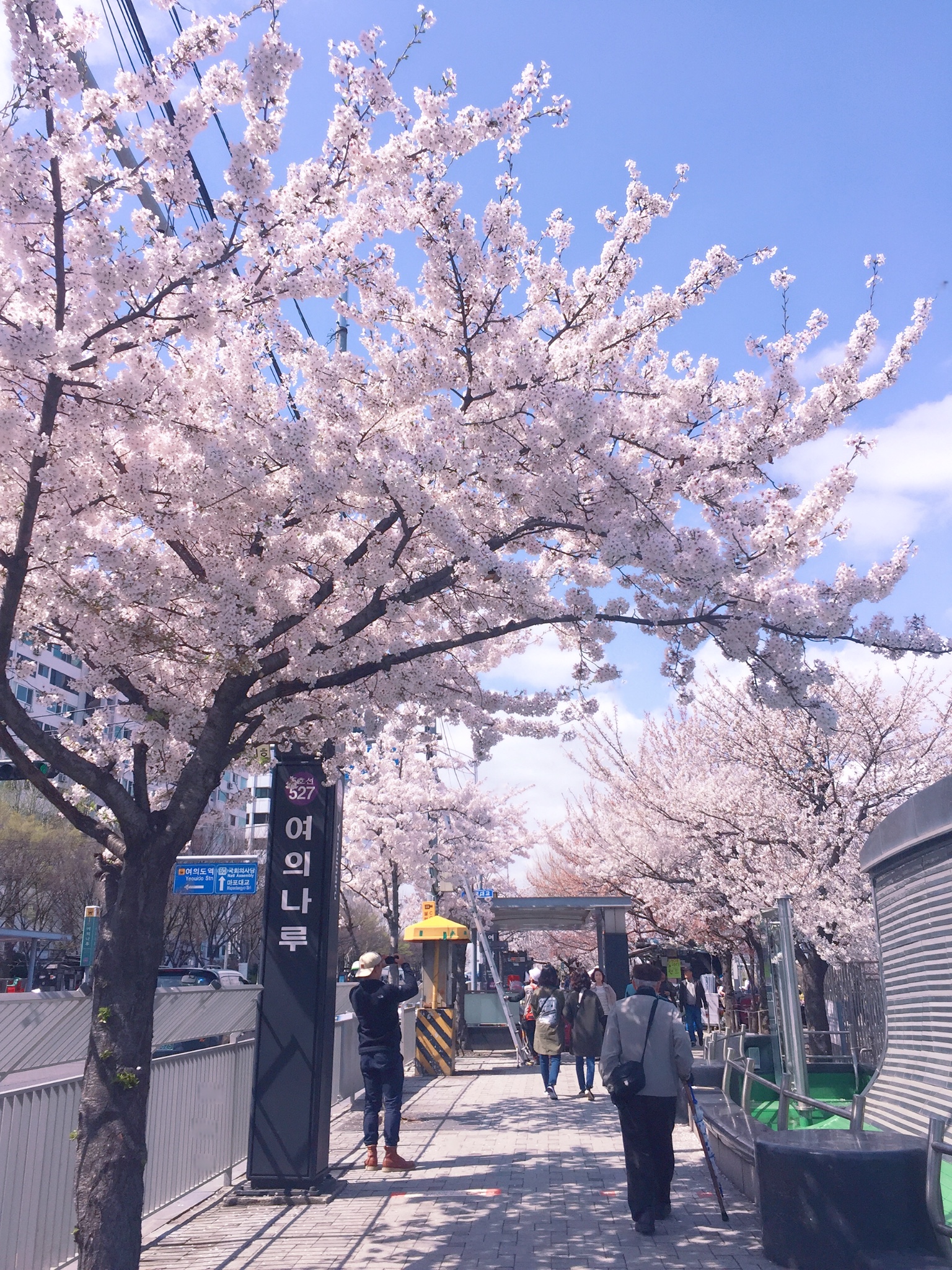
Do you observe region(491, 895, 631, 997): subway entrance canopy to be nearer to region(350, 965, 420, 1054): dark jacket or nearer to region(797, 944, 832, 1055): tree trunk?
region(797, 944, 832, 1055): tree trunk

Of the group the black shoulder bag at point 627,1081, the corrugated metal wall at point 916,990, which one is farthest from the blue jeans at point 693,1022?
the corrugated metal wall at point 916,990

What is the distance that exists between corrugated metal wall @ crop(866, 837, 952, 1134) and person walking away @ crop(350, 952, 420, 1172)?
446 cm

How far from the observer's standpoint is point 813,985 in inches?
698

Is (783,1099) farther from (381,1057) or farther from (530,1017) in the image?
(530,1017)

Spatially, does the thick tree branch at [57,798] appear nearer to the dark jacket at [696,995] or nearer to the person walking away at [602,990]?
the person walking away at [602,990]

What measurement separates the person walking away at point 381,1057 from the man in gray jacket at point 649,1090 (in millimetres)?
2700

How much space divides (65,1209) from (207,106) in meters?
6.66

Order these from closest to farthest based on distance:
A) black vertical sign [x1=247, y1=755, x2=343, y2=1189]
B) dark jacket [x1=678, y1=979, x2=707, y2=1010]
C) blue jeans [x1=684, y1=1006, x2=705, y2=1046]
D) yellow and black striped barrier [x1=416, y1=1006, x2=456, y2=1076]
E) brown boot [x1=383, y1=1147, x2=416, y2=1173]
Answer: black vertical sign [x1=247, y1=755, x2=343, y2=1189] < brown boot [x1=383, y1=1147, x2=416, y2=1173] < yellow and black striped barrier [x1=416, y1=1006, x2=456, y2=1076] < blue jeans [x1=684, y1=1006, x2=705, y2=1046] < dark jacket [x1=678, y1=979, x2=707, y2=1010]

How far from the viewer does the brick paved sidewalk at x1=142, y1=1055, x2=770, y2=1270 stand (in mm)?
6504

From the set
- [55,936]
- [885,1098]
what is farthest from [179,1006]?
[55,936]

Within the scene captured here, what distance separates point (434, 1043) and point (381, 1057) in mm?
9815

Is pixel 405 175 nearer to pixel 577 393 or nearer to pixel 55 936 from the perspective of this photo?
pixel 577 393

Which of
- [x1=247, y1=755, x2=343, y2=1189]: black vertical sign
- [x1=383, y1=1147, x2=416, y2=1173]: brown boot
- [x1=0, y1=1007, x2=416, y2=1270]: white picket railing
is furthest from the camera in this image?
[x1=383, y1=1147, x2=416, y2=1173]: brown boot

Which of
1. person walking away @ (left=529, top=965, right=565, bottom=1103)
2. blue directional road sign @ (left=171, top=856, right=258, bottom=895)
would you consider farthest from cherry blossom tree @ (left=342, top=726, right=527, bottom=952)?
person walking away @ (left=529, top=965, right=565, bottom=1103)
